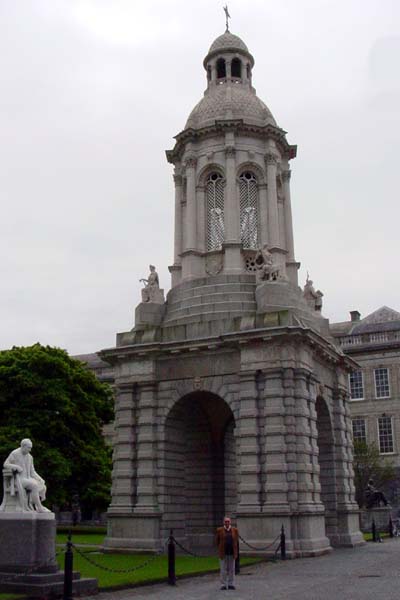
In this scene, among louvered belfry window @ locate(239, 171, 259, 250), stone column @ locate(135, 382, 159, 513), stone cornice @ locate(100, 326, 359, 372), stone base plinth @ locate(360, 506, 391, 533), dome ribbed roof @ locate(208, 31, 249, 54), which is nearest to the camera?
stone cornice @ locate(100, 326, 359, 372)

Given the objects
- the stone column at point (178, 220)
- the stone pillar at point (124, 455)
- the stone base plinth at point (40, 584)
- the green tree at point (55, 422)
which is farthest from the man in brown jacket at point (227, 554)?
the green tree at point (55, 422)

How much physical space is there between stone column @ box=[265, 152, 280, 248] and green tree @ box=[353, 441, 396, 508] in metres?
29.4

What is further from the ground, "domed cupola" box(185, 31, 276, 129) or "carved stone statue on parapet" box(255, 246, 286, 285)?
"domed cupola" box(185, 31, 276, 129)

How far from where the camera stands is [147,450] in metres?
30.2

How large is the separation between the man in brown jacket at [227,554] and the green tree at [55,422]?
78.7ft

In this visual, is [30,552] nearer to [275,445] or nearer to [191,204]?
[275,445]

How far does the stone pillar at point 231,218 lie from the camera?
3300 centimetres

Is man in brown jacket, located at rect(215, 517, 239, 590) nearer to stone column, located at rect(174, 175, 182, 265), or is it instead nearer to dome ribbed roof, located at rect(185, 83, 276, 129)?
stone column, located at rect(174, 175, 182, 265)

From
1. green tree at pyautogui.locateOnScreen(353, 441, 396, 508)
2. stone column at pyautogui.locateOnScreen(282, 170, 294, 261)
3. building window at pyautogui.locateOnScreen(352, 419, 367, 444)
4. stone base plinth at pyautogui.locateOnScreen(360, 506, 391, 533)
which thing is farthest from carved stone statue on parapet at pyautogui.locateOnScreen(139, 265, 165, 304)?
building window at pyautogui.locateOnScreen(352, 419, 367, 444)

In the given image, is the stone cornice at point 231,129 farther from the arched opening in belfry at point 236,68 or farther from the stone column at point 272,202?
the arched opening in belfry at point 236,68

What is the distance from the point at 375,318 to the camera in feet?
231

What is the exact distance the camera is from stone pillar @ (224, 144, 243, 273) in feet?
108

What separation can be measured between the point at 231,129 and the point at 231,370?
Result: 1197cm

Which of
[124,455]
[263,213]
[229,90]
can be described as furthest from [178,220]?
[124,455]
